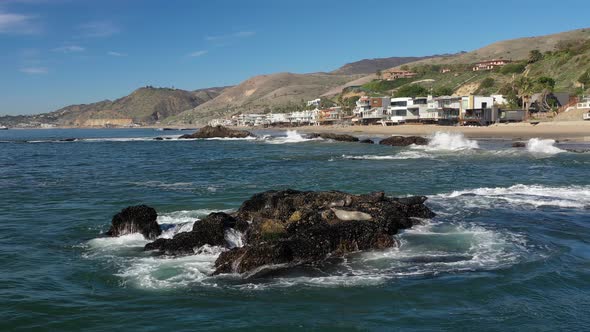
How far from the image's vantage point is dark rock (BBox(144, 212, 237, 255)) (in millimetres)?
14656

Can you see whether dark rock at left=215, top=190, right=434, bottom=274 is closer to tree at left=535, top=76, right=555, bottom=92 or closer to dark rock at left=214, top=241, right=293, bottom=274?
dark rock at left=214, top=241, right=293, bottom=274

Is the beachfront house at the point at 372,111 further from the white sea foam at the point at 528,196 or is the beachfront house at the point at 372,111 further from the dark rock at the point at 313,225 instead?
the dark rock at the point at 313,225

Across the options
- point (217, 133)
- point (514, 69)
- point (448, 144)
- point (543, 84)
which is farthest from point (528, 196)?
point (514, 69)

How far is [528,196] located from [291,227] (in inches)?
512

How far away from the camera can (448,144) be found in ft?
197

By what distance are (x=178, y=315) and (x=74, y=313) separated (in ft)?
7.10

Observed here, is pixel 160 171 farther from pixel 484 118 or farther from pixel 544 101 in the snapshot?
pixel 544 101

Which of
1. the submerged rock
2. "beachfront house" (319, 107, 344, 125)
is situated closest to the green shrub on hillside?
"beachfront house" (319, 107, 344, 125)

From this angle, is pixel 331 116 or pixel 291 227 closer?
pixel 291 227

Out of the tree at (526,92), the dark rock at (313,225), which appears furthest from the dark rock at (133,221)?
the tree at (526,92)

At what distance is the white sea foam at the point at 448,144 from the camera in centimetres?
5628

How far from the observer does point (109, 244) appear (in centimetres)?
1605

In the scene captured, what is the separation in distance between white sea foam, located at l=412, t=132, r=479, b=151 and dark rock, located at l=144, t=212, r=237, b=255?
1710 inches

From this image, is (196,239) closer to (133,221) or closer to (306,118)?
(133,221)
